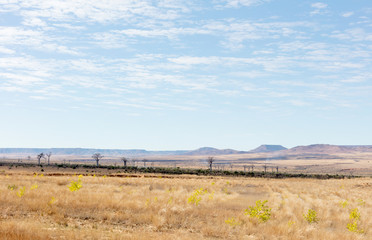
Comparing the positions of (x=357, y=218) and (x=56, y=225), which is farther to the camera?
(x=357, y=218)

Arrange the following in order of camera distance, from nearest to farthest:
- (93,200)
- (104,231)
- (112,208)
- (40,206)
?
(104,231)
(40,206)
(112,208)
(93,200)

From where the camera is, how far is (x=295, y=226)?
1574cm

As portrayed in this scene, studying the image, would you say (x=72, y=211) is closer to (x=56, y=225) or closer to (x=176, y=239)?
(x=56, y=225)

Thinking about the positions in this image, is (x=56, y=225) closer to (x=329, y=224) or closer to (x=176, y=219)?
(x=176, y=219)

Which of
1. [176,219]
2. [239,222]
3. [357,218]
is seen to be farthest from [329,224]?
[176,219]

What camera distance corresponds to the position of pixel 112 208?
1820cm

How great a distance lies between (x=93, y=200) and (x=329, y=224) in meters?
11.2

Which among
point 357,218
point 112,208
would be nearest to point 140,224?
point 112,208

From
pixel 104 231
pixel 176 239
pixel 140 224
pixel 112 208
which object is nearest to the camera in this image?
pixel 176 239

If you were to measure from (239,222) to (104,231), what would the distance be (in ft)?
18.5

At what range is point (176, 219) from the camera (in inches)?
650

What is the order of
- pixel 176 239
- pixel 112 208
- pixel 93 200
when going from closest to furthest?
pixel 176 239 → pixel 112 208 → pixel 93 200

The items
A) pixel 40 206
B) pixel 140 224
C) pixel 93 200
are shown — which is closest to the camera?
pixel 140 224

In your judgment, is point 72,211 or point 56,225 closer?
point 56,225
